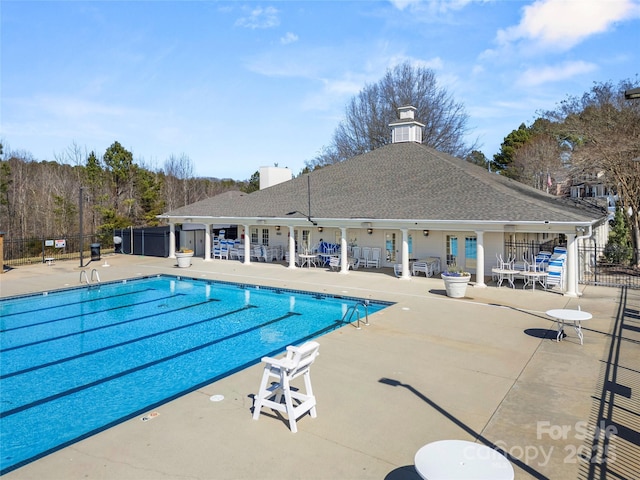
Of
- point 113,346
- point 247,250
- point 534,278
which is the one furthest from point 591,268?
point 113,346

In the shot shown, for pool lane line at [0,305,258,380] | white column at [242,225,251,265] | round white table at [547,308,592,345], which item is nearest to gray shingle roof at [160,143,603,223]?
white column at [242,225,251,265]

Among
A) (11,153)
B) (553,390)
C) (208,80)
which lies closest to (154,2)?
(208,80)

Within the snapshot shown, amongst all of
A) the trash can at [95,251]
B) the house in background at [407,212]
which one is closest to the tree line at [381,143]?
the house in background at [407,212]

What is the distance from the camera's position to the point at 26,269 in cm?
2203

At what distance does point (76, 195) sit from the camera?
35219 mm

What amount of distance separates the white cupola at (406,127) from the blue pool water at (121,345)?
14495 millimetres

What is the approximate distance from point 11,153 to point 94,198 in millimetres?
16409

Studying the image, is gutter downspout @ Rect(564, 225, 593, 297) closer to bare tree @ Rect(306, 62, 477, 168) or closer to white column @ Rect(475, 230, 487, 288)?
white column @ Rect(475, 230, 487, 288)

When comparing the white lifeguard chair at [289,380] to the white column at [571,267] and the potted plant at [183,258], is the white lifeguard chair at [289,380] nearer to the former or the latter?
the white column at [571,267]

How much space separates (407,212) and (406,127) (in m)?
10.2

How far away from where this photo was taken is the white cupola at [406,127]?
25812mm

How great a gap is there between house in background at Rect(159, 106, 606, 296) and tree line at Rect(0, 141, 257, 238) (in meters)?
9.35

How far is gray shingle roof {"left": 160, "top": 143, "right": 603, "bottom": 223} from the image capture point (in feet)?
52.8

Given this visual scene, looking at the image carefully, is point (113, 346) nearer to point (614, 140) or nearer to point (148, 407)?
point (148, 407)
